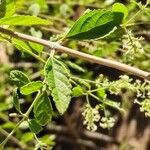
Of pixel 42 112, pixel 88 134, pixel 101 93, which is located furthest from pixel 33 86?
pixel 88 134

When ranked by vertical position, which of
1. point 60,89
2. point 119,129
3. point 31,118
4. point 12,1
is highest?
point 12,1

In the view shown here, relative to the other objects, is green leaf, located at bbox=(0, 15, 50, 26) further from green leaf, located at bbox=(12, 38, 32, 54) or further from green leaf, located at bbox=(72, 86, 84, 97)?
green leaf, located at bbox=(72, 86, 84, 97)

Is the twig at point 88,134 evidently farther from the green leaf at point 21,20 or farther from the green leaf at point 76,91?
the green leaf at point 21,20

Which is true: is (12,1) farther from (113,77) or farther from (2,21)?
(113,77)

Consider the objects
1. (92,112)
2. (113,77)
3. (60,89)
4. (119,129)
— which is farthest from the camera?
(119,129)

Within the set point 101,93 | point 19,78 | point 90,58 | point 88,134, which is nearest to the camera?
point 90,58

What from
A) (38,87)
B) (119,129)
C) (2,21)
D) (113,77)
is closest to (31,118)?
(38,87)

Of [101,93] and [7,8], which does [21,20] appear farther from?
[101,93]
